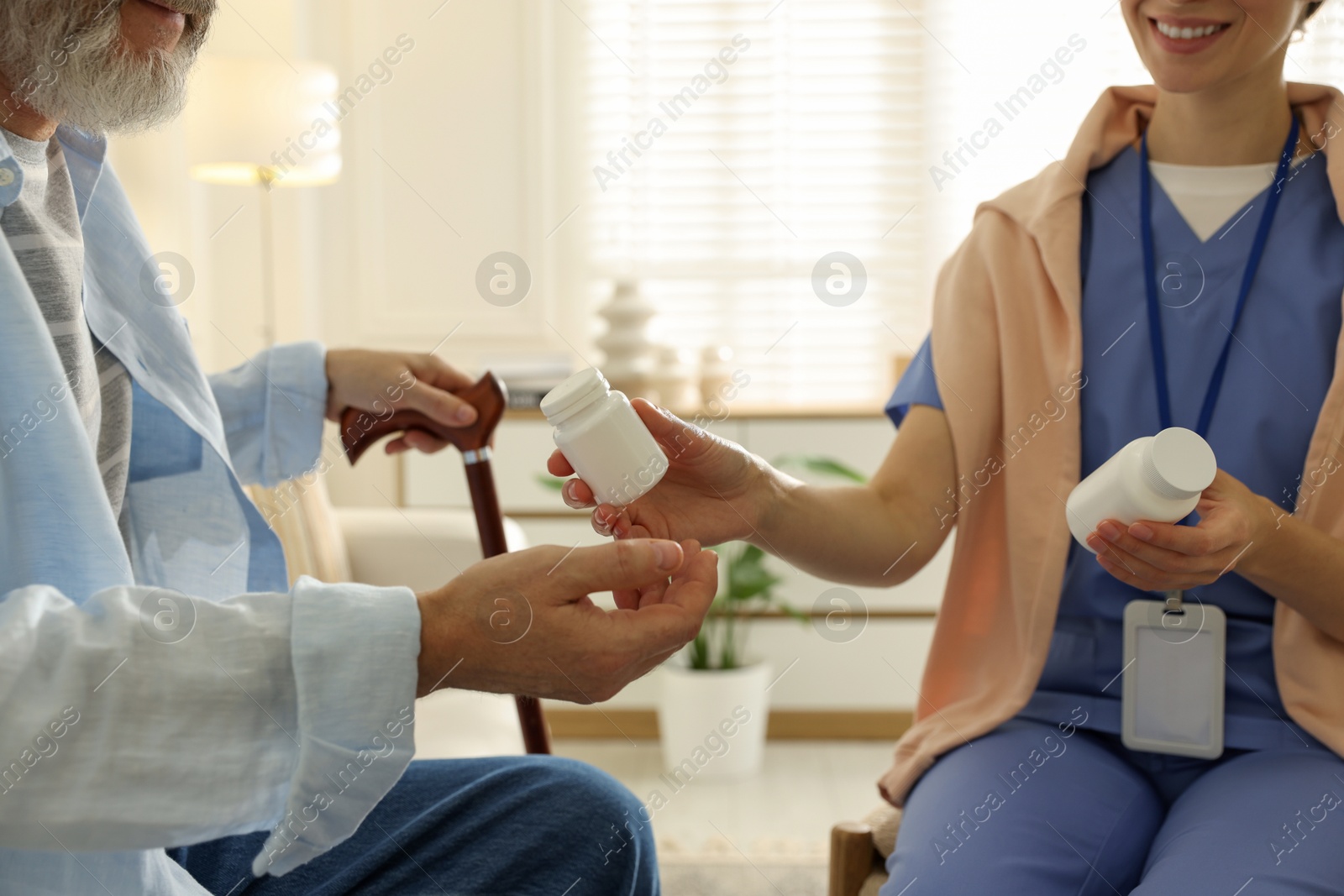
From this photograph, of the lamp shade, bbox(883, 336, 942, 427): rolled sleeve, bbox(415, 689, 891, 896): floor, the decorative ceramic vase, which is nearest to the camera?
bbox(883, 336, 942, 427): rolled sleeve

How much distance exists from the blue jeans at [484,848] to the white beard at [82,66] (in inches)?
25.9

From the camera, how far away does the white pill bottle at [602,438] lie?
2.62ft

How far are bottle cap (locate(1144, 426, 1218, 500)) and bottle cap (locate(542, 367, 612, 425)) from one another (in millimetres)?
408

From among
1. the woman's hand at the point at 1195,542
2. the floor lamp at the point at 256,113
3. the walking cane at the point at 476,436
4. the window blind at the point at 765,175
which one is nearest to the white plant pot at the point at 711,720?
the window blind at the point at 765,175

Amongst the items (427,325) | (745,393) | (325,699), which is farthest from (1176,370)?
(427,325)

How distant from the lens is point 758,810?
2.53 meters

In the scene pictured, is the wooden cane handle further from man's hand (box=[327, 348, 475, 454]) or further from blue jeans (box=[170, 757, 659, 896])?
blue jeans (box=[170, 757, 659, 896])

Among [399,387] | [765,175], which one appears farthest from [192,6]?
[765,175]

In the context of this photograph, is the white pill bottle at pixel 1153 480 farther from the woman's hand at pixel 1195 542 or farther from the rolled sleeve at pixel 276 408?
the rolled sleeve at pixel 276 408

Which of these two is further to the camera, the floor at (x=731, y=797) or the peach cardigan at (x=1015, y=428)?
the floor at (x=731, y=797)

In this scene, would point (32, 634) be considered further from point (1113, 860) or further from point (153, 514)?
point (1113, 860)

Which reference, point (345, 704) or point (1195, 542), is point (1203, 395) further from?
point (345, 704)

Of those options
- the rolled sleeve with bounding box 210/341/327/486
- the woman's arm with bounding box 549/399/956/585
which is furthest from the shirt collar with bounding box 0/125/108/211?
the woman's arm with bounding box 549/399/956/585

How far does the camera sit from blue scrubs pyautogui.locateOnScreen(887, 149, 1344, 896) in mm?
1080
